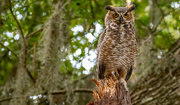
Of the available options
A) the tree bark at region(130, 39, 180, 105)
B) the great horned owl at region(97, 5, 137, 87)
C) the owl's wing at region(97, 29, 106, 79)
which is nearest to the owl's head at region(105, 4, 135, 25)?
the great horned owl at region(97, 5, 137, 87)

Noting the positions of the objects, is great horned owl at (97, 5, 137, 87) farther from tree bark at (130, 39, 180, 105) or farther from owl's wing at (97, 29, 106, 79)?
tree bark at (130, 39, 180, 105)

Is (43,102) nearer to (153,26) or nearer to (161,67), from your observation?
(161,67)

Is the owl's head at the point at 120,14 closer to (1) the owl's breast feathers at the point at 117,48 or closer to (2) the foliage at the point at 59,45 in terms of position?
(1) the owl's breast feathers at the point at 117,48

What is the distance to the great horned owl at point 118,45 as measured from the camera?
3.23 meters

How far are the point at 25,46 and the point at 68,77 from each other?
826 mm

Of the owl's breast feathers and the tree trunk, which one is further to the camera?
the owl's breast feathers

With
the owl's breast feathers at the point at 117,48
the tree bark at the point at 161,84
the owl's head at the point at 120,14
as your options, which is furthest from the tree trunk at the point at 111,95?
the tree bark at the point at 161,84

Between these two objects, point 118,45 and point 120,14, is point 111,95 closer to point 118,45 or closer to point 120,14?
point 118,45

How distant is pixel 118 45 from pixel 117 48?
0.13 ft

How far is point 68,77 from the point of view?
13.7 feet

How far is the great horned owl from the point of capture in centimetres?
323

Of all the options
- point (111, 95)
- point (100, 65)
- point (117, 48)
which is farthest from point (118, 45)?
point (111, 95)

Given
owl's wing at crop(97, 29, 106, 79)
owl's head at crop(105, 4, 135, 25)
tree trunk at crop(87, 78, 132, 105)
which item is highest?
owl's head at crop(105, 4, 135, 25)

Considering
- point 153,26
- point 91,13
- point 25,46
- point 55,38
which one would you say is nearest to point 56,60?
point 55,38
